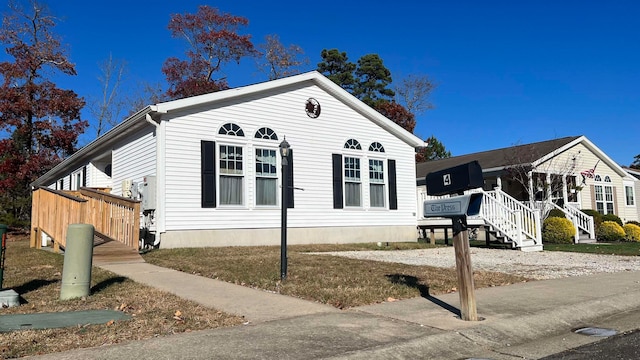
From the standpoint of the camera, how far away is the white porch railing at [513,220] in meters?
15.9

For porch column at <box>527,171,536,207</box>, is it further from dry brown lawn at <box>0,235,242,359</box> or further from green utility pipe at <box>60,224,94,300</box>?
green utility pipe at <box>60,224,94,300</box>

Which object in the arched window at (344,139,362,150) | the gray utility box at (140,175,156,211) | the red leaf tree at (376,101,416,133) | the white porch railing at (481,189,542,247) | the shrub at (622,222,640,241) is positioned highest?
the red leaf tree at (376,101,416,133)

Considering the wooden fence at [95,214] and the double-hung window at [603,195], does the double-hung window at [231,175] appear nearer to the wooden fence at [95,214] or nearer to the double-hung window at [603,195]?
the wooden fence at [95,214]

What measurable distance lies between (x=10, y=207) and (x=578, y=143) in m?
29.6

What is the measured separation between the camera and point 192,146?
47.7 feet

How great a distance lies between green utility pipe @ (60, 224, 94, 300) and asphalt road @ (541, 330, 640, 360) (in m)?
5.75

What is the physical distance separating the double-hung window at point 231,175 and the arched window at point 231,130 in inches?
15.4

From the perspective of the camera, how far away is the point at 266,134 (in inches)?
628

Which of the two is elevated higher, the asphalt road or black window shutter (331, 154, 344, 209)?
black window shutter (331, 154, 344, 209)

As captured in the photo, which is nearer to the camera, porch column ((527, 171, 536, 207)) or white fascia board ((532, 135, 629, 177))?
porch column ((527, 171, 536, 207))

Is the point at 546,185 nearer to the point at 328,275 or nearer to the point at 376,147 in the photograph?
the point at 376,147

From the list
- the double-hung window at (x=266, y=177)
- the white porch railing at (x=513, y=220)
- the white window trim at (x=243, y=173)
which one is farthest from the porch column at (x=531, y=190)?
the white window trim at (x=243, y=173)

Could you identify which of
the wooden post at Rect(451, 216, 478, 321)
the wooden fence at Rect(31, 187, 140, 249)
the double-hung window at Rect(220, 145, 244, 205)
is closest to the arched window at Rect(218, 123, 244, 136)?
the double-hung window at Rect(220, 145, 244, 205)

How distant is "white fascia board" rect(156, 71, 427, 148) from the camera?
14.2m
